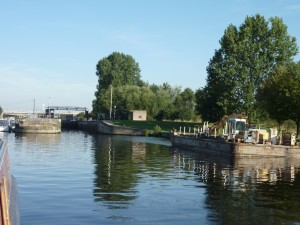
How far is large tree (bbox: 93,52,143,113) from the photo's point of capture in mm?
167250

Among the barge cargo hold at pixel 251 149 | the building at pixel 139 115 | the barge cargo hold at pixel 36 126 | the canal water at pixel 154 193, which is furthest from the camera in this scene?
the building at pixel 139 115

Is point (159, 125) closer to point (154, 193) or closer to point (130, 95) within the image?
point (130, 95)

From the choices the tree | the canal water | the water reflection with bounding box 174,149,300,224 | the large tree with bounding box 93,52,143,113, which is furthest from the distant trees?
the canal water

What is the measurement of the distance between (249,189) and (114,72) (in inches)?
5609

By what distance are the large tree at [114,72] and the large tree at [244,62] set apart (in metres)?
72.1

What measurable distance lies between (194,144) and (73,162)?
24926mm

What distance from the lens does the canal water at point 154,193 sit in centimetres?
1953

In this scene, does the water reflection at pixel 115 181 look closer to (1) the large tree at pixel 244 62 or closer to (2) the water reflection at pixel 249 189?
(2) the water reflection at pixel 249 189

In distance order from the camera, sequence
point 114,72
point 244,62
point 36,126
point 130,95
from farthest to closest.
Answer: point 114,72
point 130,95
point 36,126
point 244,62

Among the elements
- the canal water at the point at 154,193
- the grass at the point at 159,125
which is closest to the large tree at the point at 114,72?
the grass at the point at 159,125

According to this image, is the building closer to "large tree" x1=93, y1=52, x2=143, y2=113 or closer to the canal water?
"large tree" x1=93, y1=52, x2=143, y2=113

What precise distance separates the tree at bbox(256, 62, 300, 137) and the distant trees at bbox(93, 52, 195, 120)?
63.4 metres

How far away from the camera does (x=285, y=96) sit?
66.0m

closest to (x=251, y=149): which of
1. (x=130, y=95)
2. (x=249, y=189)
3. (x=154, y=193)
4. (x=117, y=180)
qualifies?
(x=249, y=189)
